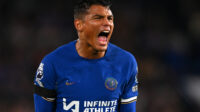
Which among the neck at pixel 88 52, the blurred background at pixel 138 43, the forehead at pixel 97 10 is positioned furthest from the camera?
the blurred background at pixel 138 43

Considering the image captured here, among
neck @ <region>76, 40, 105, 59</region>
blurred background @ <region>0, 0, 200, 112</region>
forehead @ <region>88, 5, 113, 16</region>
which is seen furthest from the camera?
blurred background @ <region>0, 0, 200, 112</region>

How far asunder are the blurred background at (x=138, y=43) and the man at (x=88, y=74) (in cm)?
401

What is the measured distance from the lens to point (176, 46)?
8.21 meters

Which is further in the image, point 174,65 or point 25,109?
point 174,65

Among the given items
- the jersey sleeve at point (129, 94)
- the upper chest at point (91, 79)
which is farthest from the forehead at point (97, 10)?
the jersey sleeve at point (129, 94)

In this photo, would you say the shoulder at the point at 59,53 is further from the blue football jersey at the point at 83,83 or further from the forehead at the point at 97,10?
the forehead at the point at 97,10

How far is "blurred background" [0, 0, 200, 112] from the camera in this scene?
700cm

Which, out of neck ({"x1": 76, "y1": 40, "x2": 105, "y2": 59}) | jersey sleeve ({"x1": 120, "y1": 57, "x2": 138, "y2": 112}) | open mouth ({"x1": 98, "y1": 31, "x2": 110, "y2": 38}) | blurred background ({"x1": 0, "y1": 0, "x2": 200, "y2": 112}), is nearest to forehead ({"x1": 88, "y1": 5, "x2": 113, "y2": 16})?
open mouth ({"x1": 98, "y1": 31, "x2": 110, "y2": 38})

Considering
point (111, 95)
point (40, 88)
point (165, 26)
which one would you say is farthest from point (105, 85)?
point (165, 26)

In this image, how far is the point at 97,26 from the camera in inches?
106

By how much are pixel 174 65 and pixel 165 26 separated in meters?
1.34

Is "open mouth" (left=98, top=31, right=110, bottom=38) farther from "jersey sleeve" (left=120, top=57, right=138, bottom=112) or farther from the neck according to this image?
"jersey sleeve" (left=120, top=57, right=138, bottom=112)

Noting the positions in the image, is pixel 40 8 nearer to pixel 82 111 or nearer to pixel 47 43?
pixel 47 43

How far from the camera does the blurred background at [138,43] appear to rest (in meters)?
7.00
